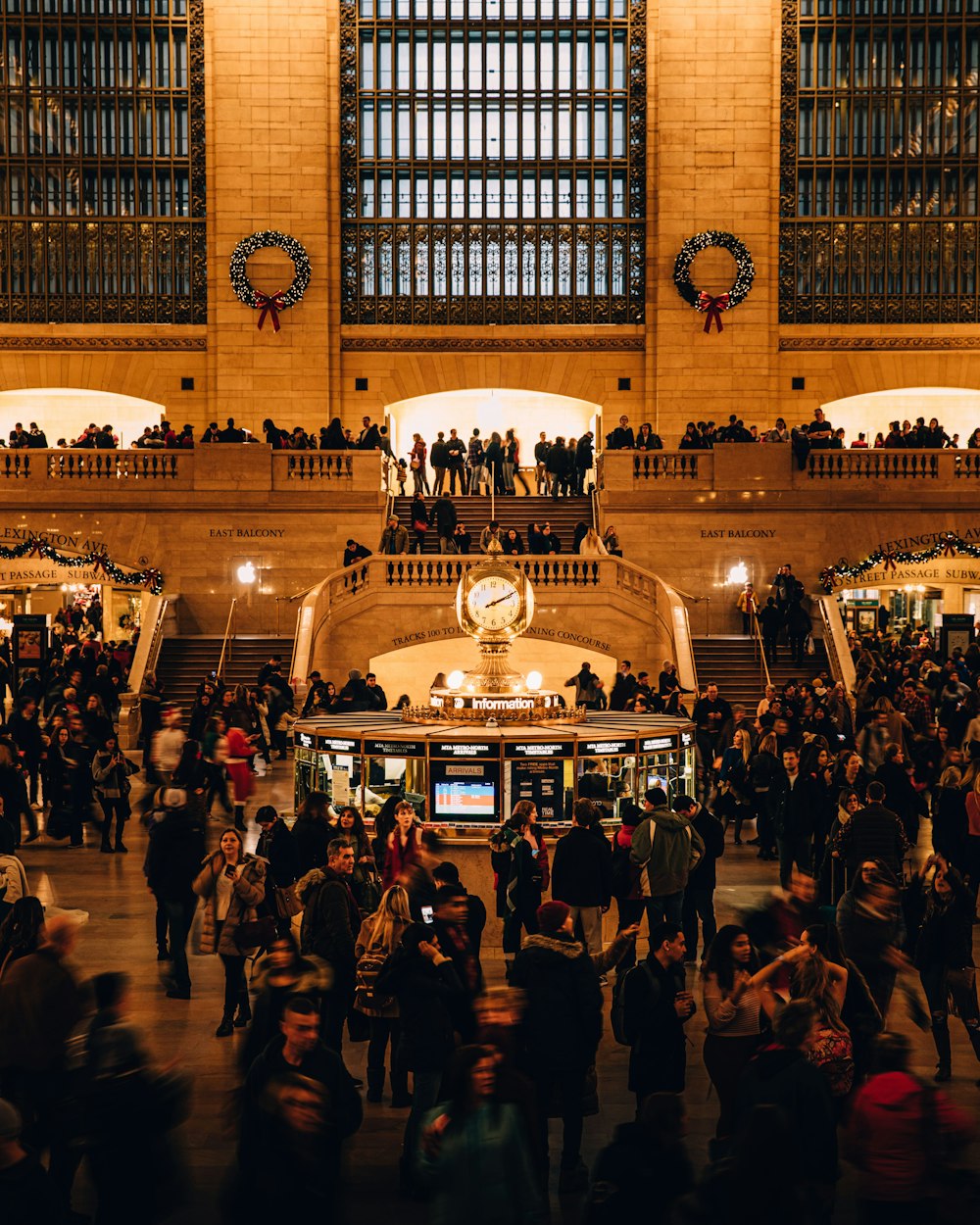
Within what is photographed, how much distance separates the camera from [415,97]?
36.8m

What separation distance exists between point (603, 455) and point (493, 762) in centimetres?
1889

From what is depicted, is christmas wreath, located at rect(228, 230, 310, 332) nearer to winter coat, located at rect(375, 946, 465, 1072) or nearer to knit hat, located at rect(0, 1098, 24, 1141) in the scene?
winter coat, located at rect(375, 946, 465, 1072)

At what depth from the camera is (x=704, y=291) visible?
1399 inches

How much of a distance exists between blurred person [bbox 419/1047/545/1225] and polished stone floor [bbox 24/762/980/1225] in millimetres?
1831

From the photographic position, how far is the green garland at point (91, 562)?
28.4 meters

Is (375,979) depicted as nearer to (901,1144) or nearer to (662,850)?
(662,850)

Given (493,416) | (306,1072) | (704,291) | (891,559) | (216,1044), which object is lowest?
(216,1044)

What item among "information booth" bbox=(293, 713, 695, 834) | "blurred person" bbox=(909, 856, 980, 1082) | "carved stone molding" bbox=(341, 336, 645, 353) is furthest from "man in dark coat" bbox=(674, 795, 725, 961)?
"carved stone molding" bbox=(341, 336, 645, 353)

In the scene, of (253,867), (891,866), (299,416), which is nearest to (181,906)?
(253,867)

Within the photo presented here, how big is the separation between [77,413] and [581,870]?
31160 millimetres

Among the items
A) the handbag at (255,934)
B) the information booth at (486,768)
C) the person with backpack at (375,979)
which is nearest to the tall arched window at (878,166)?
the information booth at (486,768)

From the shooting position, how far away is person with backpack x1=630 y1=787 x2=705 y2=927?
410 inches

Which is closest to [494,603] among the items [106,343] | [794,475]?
[794,475]

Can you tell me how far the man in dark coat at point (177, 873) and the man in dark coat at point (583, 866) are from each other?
249cm
